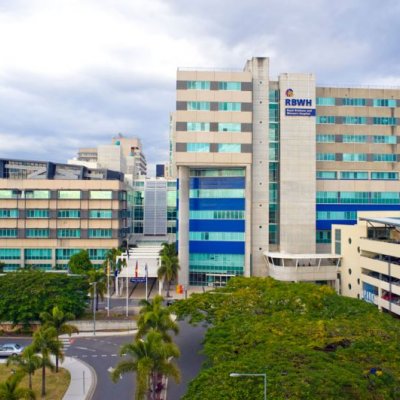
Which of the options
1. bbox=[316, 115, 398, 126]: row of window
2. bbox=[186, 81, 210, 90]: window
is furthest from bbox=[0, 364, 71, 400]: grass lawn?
bbox=[316, 115, 398, 126]: row of window

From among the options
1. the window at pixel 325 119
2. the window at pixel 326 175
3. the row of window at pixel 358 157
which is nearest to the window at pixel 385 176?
the row of window at pixel 358 157

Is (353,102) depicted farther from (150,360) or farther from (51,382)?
(51,382)

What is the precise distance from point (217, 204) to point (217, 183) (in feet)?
14.5

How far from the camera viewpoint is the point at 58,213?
96.0m

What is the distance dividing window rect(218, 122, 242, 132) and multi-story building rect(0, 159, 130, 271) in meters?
29.3

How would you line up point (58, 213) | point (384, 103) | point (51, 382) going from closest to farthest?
point (51, 382)
point (384, 103)
point (58, 213)

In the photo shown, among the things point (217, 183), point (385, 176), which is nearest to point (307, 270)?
point (217, 183)

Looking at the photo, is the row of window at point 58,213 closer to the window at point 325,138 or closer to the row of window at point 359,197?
the row of window at point 359,197

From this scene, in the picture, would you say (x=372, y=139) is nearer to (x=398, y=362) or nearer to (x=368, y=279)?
(x=368, y=279)

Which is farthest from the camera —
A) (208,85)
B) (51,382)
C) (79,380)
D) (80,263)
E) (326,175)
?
(326,175)

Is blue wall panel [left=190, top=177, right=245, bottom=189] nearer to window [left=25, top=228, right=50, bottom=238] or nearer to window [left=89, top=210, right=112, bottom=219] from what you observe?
window [left=89, top=210, right=112, bottom=219]

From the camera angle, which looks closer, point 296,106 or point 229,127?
point 229,127

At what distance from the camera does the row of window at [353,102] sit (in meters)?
92.9

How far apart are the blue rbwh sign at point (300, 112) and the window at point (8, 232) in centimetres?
6660
